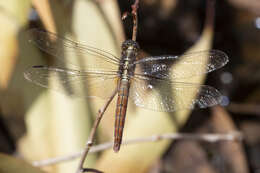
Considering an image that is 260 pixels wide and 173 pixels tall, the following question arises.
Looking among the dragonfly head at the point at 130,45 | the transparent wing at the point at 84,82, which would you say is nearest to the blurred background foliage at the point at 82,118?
the transparent wing at the point at 84,82

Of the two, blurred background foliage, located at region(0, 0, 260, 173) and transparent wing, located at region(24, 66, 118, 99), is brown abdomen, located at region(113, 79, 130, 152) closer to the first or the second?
transparent wing, located at region(24, 66, 118, 99)

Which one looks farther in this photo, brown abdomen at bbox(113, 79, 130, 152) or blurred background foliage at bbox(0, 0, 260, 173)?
blurred background foliage at bbox(0, 0, 260, 173)

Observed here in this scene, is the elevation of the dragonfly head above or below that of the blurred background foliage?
above

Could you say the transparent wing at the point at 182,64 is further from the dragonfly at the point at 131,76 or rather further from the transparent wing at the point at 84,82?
the transparent wing at the point at 84,82

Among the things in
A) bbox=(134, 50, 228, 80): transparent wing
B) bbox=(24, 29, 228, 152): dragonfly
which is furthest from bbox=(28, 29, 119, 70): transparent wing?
bbox=(134, 50, 228, 80): transparent wing

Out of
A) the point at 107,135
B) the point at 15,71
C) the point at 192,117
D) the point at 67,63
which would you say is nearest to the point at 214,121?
the point at 192,117

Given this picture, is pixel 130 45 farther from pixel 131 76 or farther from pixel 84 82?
pixel 84 82

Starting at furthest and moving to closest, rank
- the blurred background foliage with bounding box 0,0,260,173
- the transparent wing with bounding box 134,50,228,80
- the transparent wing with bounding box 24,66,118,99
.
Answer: the blurred background foliage with bounding box 0,0,260,173
the transparent wing with bounding box 24,66,118,99
the transparent wing with bounding box 134,50,228,80

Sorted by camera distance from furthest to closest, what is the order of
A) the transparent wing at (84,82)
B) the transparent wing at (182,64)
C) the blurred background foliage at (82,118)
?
the blurred background foliage at (82,118) < the transparent wing at (84,82) < the transparent wing at (182,64)
